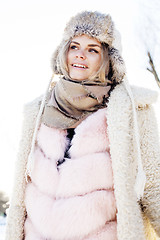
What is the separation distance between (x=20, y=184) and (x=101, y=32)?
108 centimetres

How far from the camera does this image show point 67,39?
5.57ft

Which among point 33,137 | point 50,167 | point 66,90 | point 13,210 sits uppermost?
point 66,90

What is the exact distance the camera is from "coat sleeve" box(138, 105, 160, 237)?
1.29m

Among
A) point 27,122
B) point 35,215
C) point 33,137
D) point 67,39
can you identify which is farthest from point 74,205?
point 67,39

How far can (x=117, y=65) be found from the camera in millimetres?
1657

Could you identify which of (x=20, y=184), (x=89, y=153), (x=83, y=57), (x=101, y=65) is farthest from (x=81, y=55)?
(x=20, y=184)

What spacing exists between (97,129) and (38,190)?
490 millimetres

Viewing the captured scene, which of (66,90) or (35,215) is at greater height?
(66,90)

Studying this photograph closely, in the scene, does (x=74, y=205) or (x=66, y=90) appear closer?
(x=74, y=205)

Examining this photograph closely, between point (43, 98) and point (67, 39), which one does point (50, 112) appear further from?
point (67, 39)

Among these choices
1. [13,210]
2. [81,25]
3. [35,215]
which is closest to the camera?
[35,215]

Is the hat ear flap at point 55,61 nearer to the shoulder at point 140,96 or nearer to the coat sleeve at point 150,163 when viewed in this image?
the shoulder at point 140,96

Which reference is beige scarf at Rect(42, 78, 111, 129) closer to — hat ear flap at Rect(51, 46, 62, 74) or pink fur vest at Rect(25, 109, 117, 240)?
pink fur vest at Rect(25, 109, 117, 240)

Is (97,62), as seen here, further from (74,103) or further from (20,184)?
(20,184)
